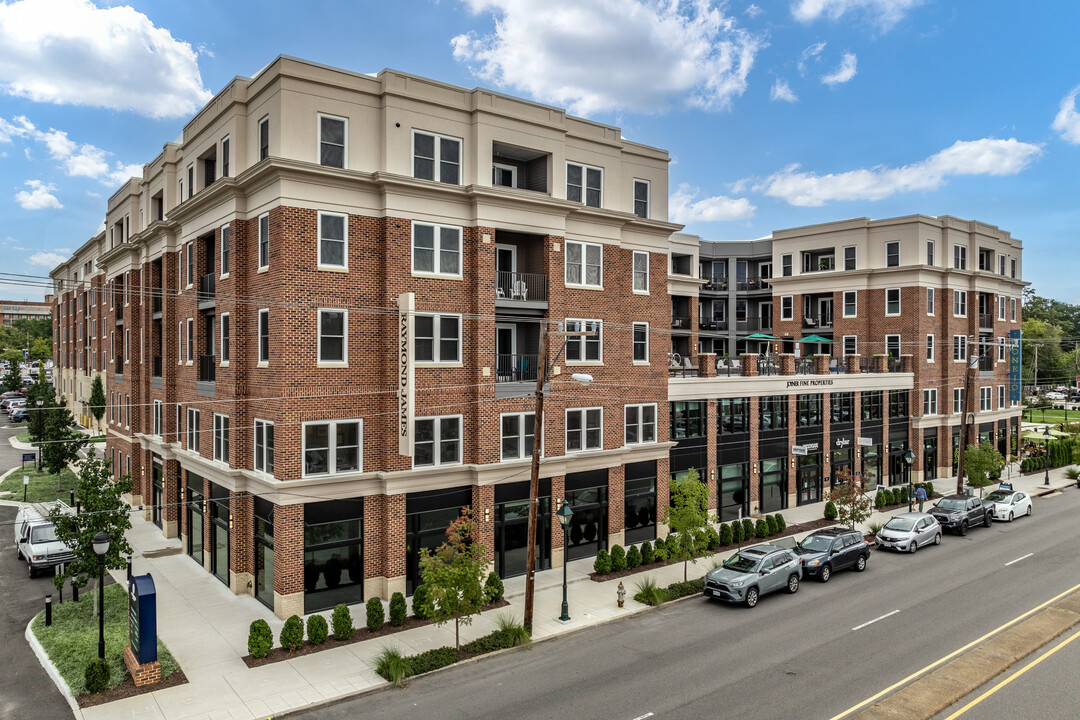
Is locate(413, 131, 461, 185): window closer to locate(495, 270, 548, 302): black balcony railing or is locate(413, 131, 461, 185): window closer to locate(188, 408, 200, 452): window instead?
locate(495, 270, 548, 302): black balcony railing

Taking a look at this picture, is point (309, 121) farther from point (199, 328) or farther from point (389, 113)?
point (199, 328)

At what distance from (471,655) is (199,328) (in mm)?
16339

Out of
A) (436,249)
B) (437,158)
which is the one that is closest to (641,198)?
(437,158)

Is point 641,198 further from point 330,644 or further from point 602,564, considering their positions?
point 330,644

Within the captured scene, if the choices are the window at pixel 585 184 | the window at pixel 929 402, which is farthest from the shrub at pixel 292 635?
the window at pixel 929 402

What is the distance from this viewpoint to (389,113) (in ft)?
70.2

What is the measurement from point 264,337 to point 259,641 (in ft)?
29.1

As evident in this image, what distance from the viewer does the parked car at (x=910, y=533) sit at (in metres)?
28.8

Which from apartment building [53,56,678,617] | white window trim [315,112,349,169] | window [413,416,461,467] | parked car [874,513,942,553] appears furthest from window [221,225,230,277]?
parked car [874,513,942,553]

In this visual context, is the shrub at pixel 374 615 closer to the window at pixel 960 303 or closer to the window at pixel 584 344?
the window at pixel 584 344

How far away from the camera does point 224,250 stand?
23.2 m

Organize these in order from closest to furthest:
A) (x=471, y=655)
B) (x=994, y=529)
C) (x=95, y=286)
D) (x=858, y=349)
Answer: (x=471, y=655), (x=994, y=529), (x=95, y=286), (x=858, y=349)

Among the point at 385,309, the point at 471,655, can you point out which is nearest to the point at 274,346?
the point at 385,309

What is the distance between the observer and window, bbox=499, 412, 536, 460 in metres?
23.8
